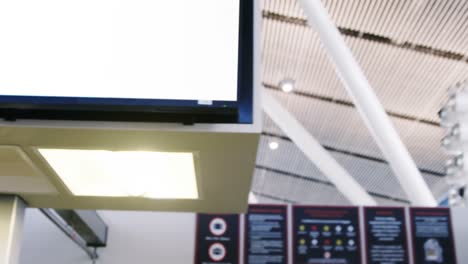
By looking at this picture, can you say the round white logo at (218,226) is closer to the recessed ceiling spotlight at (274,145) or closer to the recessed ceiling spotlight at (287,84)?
the recessed ceiling spotlight at (287,84)

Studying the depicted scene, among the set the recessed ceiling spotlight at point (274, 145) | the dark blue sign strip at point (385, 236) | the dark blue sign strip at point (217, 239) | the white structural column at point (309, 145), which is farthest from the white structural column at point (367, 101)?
the recessed ceiling spotlight at point (274, 145)

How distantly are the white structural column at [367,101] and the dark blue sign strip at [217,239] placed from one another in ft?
8.93

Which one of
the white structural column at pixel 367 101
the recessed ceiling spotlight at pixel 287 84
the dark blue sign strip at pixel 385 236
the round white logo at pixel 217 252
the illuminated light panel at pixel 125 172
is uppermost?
the recessed ceiling spotlight at pixel 287 84

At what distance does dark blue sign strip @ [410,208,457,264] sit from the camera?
272cm

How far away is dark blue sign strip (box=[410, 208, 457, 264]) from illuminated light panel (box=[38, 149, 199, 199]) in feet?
4.80

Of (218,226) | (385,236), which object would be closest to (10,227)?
(218,226)

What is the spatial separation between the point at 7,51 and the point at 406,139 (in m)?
7.38

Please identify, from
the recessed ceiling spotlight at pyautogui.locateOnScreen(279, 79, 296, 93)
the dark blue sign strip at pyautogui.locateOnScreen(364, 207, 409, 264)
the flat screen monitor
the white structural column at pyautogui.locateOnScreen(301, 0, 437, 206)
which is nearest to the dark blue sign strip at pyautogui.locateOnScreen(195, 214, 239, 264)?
the dark blue sign strip at pyautogui.locateOnScreen(364, 207, 409, 264)

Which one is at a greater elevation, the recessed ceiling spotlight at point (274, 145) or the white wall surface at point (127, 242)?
the recessed ceiling spotlight at point (274, 145)

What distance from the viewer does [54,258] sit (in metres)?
2.68

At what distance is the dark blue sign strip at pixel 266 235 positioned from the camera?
106 inches

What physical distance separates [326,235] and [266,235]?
0.27 meters

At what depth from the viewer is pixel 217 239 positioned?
270 cm

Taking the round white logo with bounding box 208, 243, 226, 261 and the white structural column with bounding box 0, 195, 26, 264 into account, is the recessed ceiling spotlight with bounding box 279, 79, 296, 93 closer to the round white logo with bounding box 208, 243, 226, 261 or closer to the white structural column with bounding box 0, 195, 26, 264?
the round white logo with bounding box 208, 243, 226, 261
